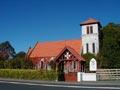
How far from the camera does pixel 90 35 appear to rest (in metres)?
64.8

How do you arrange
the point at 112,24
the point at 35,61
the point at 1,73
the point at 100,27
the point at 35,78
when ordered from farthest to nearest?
the point at 35,61
the point at 100,27
the point at 112,24
the point at 1,73
the point at 35,78

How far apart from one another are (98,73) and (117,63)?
1321cm

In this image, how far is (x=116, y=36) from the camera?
57.9 meters

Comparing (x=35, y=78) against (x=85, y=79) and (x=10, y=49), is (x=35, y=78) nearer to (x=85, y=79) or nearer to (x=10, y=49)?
(x=85, y=79)

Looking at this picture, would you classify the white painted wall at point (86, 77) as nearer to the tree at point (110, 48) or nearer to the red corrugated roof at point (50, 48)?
the tree at point (110, 48)

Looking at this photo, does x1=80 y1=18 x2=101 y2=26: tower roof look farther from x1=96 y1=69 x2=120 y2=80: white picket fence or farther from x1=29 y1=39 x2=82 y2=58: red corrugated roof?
x1=96 y1=69 x2=120 y2=80: white picket fence

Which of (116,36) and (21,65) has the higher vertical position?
(116,36)

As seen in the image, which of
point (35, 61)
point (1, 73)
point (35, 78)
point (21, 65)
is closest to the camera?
point (35, 78)

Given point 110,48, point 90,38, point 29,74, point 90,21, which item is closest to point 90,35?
point 90,38

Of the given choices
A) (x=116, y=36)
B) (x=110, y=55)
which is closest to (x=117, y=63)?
(x=110, y=55)

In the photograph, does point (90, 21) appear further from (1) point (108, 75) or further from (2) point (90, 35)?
(1) point (108, 75)

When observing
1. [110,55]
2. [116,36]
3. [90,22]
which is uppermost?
[90,22]

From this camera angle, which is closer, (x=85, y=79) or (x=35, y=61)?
(x=85, y=79)

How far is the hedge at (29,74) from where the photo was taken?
41.7 meters
